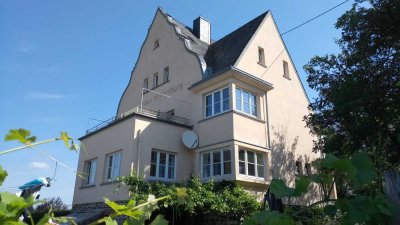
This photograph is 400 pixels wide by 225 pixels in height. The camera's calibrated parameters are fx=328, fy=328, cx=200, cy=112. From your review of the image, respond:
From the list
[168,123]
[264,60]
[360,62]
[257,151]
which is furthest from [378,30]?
[168,123]

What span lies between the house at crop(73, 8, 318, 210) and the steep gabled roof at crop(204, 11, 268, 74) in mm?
79

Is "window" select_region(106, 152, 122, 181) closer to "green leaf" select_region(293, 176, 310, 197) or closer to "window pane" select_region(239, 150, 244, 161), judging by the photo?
"window pane" select_region(239, 150, 244, 161)

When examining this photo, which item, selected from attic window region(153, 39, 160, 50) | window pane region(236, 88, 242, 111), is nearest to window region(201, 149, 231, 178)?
window pane region(236, 88, 242, 111)

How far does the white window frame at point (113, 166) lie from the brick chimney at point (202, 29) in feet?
33.7

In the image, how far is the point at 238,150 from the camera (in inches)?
571

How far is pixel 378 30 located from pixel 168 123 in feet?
33.1

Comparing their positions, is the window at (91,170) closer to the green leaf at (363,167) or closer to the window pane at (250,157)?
the window pane at (250,157)

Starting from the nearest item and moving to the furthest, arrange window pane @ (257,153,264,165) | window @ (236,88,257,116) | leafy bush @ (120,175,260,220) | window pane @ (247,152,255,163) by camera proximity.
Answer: leafy bush @ (120,175,260,220), window pane @ (247,152,255,163), window @ (236,88,257,116), window pane @ (257,153,264,165)

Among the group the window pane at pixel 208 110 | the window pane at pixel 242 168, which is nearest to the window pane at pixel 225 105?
the window pane at pixel 208 110

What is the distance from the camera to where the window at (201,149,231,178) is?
14352mm

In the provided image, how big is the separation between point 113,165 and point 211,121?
4.98 meters

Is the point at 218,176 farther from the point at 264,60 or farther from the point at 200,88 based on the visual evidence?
the point at 264,60

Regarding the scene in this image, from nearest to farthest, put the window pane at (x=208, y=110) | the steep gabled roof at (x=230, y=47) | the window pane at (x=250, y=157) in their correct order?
the window pane at (x=250, y=157) < the window pane at (x=208, y=110) < the steep gabled roof at (x=230, y=47)

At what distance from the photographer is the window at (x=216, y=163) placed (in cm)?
1435
